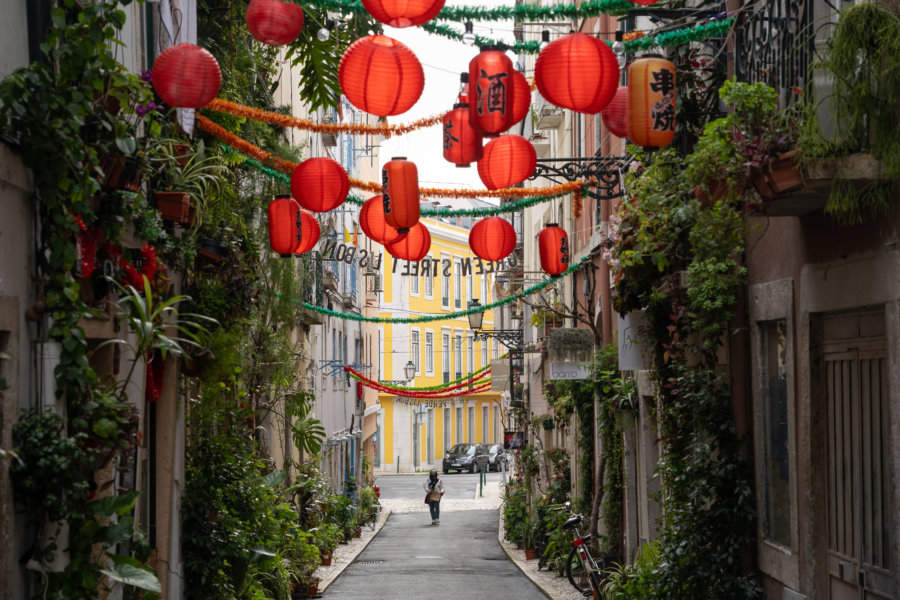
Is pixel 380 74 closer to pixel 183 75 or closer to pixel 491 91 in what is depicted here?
pixel 491 91

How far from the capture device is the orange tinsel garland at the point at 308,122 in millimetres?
9962

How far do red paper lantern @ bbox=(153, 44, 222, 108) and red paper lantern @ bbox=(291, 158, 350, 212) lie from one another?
8.90 ft

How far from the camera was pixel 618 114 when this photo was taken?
936cm

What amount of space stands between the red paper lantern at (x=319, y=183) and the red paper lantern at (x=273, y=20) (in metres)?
2.51

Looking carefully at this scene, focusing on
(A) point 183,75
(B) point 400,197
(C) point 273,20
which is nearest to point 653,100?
(B) point 400,197

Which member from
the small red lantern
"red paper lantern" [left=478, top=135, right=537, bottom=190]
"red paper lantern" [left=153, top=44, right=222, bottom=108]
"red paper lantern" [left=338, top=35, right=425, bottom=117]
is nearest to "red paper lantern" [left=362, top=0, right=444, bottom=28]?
"red paper lantern" [left=338, top=35, right=425, bottom=117]

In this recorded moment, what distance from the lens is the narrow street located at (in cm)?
1647

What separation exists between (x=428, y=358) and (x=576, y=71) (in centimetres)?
4894

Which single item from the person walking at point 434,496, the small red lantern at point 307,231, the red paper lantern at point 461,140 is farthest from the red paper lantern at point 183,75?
the person walking at point 434,496

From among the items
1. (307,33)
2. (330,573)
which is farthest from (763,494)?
(330,573)

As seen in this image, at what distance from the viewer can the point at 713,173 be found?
7094mm

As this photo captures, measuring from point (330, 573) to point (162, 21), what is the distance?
11.9 metres

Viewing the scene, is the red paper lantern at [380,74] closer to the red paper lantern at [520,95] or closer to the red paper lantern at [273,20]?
the red paper lantern at [273,20]

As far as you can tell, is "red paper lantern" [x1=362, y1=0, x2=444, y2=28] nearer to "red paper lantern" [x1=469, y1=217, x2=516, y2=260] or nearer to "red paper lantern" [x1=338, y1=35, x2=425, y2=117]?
"red paper lantern" [x1=338, y1=35, x2=425, y2=117]
